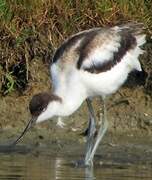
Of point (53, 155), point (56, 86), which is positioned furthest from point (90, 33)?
point (53, 155)

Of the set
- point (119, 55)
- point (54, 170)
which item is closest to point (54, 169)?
point (54, 170)

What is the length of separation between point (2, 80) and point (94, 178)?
317 cm

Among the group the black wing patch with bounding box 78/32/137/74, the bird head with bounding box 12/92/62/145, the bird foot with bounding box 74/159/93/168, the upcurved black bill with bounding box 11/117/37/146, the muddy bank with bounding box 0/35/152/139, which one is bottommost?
the muddy bank with bounding box 0/35/152/139

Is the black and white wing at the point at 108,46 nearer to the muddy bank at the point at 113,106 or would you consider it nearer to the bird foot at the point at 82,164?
the bird foot at the point at 82,164

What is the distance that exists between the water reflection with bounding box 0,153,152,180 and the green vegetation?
1.75 meters

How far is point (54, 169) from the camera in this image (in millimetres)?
10492

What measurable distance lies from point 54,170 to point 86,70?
51.4 inches

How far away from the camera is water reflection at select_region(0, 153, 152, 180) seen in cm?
998

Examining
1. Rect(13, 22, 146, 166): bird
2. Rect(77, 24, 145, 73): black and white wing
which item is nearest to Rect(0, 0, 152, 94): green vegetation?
Rect(77, 24, 145, 73): black and white wing

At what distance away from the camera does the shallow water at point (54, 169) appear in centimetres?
1000

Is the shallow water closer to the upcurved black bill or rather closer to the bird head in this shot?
the upcurved black bill

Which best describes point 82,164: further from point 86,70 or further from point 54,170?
point 86,70

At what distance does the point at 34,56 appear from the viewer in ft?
42.4

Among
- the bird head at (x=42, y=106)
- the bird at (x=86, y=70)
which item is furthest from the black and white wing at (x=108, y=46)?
the bird head at (x=42, y=106)
